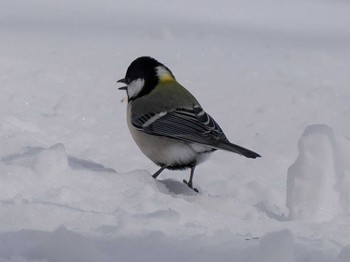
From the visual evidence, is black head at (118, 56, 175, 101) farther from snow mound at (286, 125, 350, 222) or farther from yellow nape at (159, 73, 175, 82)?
snow mound at (286, 125, 350, 222)

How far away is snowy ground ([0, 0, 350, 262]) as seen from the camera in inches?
98.0

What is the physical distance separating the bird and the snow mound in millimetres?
275

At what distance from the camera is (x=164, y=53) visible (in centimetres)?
603

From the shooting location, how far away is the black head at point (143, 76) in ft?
13.4

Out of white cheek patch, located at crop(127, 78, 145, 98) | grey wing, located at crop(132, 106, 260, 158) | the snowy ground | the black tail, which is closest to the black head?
white cheek patch, located at crop(127, 78, 145, 98)

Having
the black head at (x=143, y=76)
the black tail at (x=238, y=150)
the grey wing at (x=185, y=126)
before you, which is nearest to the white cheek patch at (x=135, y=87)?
the black head at (x=143, y=76)

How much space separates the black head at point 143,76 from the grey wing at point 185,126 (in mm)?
262

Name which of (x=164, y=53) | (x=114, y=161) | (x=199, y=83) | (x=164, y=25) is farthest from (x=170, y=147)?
(x=164, y=25)

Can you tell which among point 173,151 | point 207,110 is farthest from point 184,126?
point 207,110

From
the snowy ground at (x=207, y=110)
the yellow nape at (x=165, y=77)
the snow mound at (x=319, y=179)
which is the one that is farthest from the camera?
the yellow nape at (x=165, y=77)

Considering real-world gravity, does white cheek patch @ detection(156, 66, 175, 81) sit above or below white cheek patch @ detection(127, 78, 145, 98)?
above

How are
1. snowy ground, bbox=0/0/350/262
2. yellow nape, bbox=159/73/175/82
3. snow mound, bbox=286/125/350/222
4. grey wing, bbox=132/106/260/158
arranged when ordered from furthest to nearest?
yellow nape, bbox=159/73/175/82, grey wing, bbox=132/106/260/158, snow mound, bbox=286/125/350/222, snowy ground, bbox=0/0/350/262

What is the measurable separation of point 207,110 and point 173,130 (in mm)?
1366

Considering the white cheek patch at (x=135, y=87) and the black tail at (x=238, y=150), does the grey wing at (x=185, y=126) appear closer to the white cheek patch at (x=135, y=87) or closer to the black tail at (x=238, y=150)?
the black tail at (x=238, y=150)
